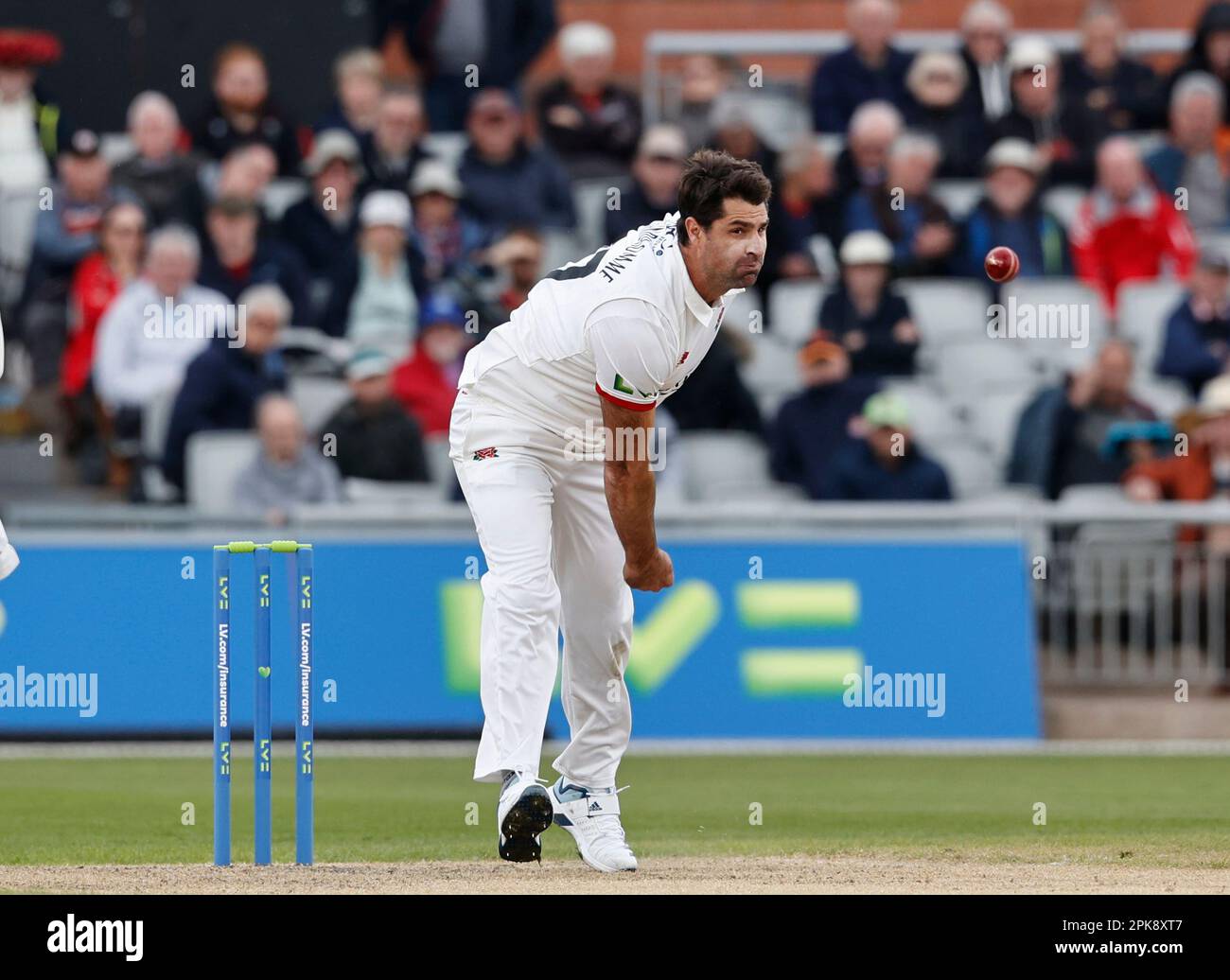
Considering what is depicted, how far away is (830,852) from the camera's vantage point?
8.80m

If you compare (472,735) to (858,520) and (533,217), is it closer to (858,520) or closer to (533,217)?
(858,520)

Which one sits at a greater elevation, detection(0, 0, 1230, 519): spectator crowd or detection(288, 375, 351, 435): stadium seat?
detection(0, 0, 1230, 519): spectator crowd

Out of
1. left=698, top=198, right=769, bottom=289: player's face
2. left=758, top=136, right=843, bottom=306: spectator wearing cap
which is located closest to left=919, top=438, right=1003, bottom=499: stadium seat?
left=758, top=136, right=843, bottom=306: spectator wearing cap

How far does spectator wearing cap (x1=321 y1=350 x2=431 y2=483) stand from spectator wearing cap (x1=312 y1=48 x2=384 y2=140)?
2873 millimetres

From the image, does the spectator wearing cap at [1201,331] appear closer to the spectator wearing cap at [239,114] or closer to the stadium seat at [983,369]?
the stadium seat at [983,369]

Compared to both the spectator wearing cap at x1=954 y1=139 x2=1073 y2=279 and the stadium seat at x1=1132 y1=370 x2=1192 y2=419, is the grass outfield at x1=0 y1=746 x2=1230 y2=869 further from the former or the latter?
the spectator wearing cap at x1=954 y1=139 x2=1073 y2=279

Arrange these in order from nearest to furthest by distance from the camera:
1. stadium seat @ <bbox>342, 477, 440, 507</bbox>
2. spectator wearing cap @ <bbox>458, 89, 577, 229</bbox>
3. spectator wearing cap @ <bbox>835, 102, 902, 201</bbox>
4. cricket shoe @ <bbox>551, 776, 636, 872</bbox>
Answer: cricket shoe @ <bbox>551, 776, 636, 872</bbox> < stadium seat @ <bbox>342, 477, 440, 507</bbox> < spectator wearing cap @ <bbox>458, 89, 577, 229</bbox> < spectator wearing cap @ <bbox>835, 102, 902, 201</bbox>

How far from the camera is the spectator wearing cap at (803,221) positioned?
1628cm

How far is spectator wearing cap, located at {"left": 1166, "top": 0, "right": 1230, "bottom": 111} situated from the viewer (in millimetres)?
17766

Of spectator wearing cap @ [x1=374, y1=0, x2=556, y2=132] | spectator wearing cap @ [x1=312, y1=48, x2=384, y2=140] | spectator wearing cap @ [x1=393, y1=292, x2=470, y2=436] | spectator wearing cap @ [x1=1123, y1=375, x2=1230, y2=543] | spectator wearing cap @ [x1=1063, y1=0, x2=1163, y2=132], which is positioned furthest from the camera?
spectator wearing cap @ [x1=1063, y1=0, x2=1163, y2=132]

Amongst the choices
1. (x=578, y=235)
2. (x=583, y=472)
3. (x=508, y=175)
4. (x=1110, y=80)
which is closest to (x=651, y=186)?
(x=578, y=235)

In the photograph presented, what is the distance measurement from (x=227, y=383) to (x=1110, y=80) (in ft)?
24.8

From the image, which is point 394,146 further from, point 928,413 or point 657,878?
point 657,878

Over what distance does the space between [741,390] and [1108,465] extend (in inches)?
96.7
